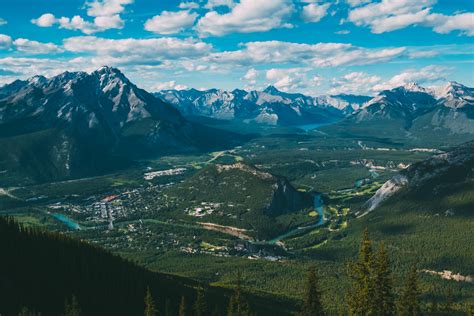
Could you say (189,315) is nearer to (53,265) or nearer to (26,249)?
(53,265)

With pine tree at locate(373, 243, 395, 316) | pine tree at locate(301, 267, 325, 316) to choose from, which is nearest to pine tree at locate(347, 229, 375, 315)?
pine tree at locate(373, 243, 395, 316)

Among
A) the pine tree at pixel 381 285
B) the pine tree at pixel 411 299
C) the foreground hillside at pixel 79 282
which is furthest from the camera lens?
the foreground hillside at pixel 79 282

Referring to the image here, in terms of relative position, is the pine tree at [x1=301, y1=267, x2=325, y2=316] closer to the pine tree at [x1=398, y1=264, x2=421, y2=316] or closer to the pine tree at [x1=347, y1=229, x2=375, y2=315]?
the pine tree at [x1=398, y1=264, x2=421, y2=316]

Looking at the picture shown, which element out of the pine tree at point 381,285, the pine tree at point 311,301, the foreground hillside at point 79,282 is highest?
the pine tree at point 381,285

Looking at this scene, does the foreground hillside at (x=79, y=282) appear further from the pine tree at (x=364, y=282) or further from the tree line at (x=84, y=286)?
the pine tree at (x=364, y=282)

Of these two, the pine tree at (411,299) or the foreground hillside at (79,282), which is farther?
the foreground hillside at (79,282)

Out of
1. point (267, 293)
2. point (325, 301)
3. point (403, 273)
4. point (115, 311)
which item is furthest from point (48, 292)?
point (403, 273)

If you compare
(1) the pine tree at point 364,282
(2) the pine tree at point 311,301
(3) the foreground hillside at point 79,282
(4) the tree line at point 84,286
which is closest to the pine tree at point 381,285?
(1) the pine tree at point 364,282
